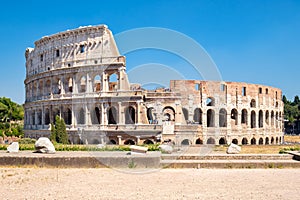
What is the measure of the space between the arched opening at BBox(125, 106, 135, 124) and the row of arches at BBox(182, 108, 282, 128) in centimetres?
647

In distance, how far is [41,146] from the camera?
12.6 meters

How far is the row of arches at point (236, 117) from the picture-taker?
36.3m

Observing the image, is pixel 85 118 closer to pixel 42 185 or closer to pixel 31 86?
pixel 31 86

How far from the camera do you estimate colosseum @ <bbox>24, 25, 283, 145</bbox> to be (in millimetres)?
29359

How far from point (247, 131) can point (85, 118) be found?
19103 millimetres

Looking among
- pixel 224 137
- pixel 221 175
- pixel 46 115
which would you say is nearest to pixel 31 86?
pixel 46 115

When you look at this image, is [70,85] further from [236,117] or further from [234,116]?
[234,116]

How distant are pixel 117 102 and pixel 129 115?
218 centimetres

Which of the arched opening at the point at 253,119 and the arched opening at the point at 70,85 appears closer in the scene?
the arched opening at the point at 70,85

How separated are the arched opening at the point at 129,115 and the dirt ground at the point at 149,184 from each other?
64.8 ft

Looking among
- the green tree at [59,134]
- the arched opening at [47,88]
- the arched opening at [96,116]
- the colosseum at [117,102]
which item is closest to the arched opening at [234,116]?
the colosseum at [117,102]

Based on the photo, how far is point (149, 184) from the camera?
8.72 metres

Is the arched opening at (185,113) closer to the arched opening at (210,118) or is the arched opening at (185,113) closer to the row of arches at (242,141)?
the row of arches at (242,141)

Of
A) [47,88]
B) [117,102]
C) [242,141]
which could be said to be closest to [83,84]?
[47,88]
